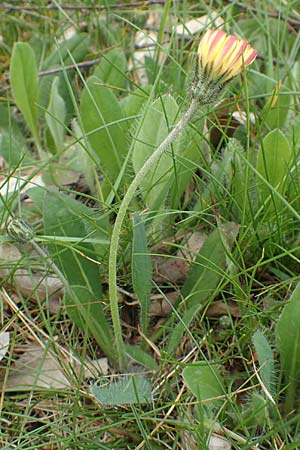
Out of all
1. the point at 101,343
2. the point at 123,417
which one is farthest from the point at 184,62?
the point at 123,417

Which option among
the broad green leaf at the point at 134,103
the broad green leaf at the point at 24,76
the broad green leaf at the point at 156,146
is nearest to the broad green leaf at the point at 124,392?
the broad green leaf at the point at 156,146

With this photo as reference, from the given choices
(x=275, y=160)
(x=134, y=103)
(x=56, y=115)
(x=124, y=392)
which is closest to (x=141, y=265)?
(x=124, y=392)

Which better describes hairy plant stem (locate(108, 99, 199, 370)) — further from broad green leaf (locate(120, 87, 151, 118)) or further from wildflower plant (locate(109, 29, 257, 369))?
broad green leaf (locate(120, 87, 151, 118))

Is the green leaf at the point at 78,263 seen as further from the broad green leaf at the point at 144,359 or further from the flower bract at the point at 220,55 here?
the flower bract at the point at 220,55

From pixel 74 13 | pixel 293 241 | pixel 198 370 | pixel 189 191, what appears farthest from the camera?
pixel 74 13

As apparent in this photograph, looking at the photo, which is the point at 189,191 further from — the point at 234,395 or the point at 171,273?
the point at 234,395

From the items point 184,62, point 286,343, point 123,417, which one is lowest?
point 123,417
